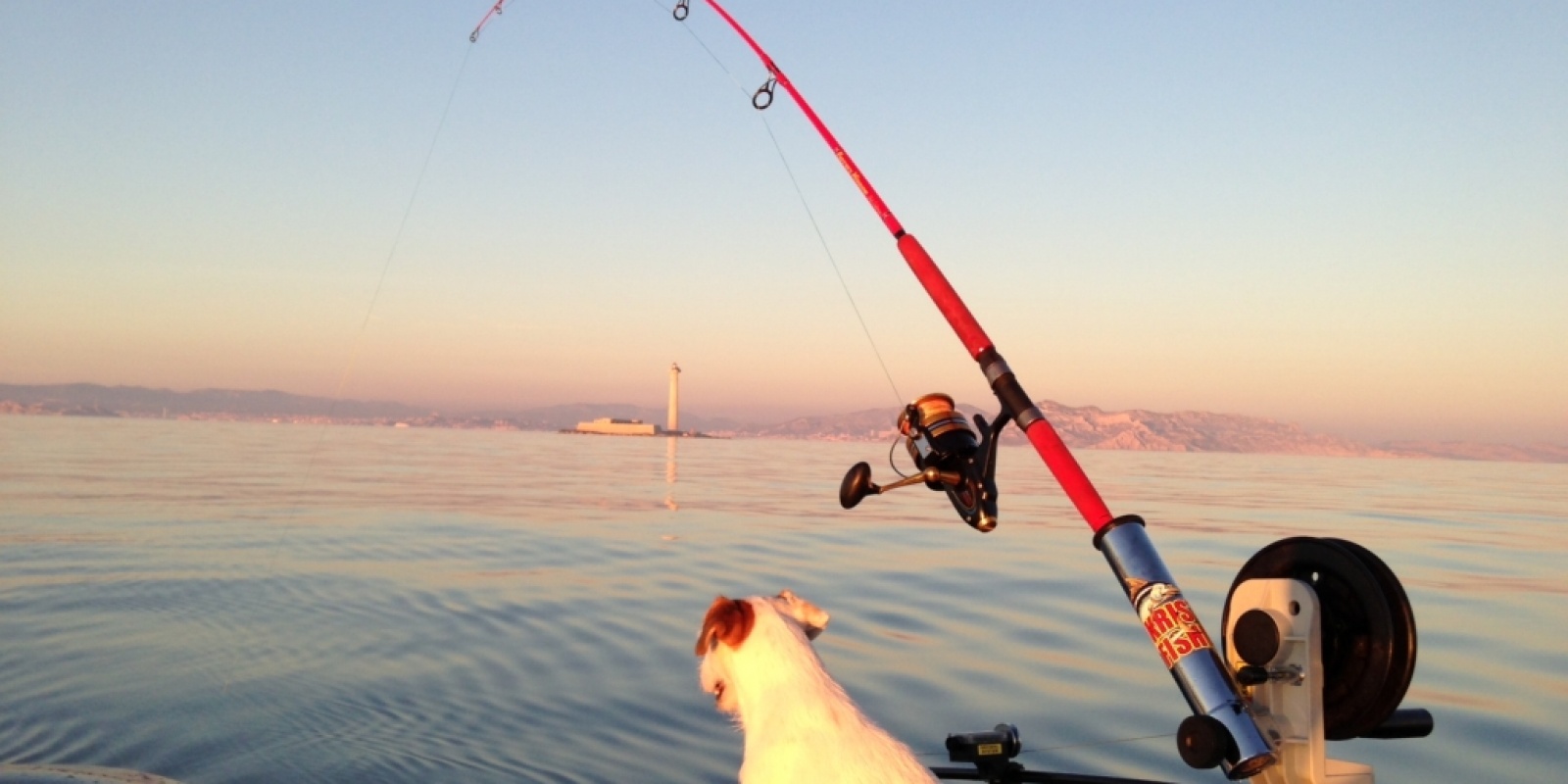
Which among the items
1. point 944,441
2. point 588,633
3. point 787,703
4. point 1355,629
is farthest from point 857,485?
point 588,633

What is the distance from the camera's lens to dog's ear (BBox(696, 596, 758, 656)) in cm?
330

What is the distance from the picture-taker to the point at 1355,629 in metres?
Result: 2.92

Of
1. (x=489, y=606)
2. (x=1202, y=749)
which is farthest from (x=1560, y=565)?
(x=1202, y=749)

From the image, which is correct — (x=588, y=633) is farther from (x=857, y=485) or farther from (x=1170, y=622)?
(x=1170, y=622)

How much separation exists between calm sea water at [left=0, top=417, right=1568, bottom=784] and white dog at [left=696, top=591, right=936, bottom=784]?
9.96ft

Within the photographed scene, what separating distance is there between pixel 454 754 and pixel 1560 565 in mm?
15455

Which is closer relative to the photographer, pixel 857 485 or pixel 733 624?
pixel 733 624

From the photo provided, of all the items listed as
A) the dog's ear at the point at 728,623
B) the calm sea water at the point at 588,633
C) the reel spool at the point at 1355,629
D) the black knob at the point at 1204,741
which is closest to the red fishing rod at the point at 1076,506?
the black knob at the point at 1204,741

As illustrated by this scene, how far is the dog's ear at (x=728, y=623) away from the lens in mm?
3297

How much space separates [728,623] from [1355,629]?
5.24 feet

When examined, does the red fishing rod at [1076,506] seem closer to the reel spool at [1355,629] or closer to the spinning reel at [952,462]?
the spinning reel at [952,462]

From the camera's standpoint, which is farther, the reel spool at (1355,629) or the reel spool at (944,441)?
the reel spool at (944,441)

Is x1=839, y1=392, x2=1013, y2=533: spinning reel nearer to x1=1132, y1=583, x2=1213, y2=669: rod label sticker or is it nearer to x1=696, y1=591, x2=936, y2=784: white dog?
x1=696, y1=591, x2=936, y2=784: white dog

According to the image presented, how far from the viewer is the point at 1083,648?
31.6 ft
